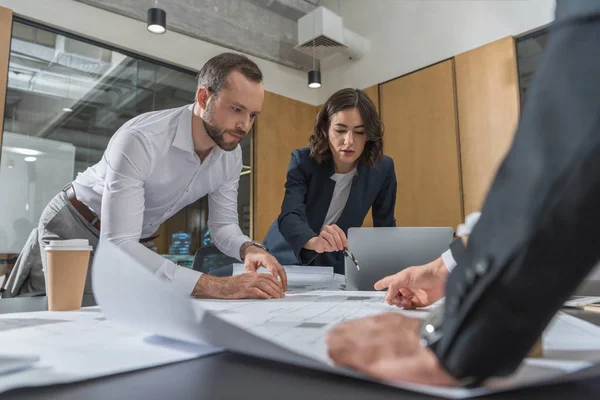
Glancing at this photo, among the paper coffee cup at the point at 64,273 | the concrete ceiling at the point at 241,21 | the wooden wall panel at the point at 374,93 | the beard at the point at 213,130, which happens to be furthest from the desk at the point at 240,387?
the wooden wall panel at the point at 374,93

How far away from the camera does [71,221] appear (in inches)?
66.8

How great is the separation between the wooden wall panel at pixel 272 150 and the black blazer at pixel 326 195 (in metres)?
2.91

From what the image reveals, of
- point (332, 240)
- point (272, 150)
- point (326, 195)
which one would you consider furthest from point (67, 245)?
point (272, 150)

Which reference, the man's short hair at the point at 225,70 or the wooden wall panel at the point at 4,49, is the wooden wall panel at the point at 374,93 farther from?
the wooden wall panel at the point at 4,49

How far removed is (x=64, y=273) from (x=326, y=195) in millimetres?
1248

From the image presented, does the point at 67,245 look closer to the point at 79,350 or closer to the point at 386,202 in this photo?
the point at 79,350


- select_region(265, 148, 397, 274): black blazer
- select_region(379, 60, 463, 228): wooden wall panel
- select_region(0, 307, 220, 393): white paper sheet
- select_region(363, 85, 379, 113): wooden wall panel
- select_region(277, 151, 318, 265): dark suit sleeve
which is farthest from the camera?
select_region(363, 85, 379, 113): wooden wall panel

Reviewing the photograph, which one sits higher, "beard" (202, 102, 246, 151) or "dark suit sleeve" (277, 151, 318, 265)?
"beard" (202, 102, 246, 151)

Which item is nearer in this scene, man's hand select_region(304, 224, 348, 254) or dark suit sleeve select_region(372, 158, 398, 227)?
man's hand select_region(304, 224, 348, 254)

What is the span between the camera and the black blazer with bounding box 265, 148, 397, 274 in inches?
74.1

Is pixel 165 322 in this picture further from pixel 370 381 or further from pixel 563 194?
→ pixel 563 194

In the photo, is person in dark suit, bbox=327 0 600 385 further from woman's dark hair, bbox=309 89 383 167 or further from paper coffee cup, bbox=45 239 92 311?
woman's dark hair, bbox=309 89 383 167

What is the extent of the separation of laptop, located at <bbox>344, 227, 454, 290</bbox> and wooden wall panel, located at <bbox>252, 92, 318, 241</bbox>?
3608 mm

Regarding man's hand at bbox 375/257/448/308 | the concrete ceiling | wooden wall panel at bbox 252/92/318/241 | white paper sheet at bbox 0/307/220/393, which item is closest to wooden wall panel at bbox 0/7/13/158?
the concrete ceiling
